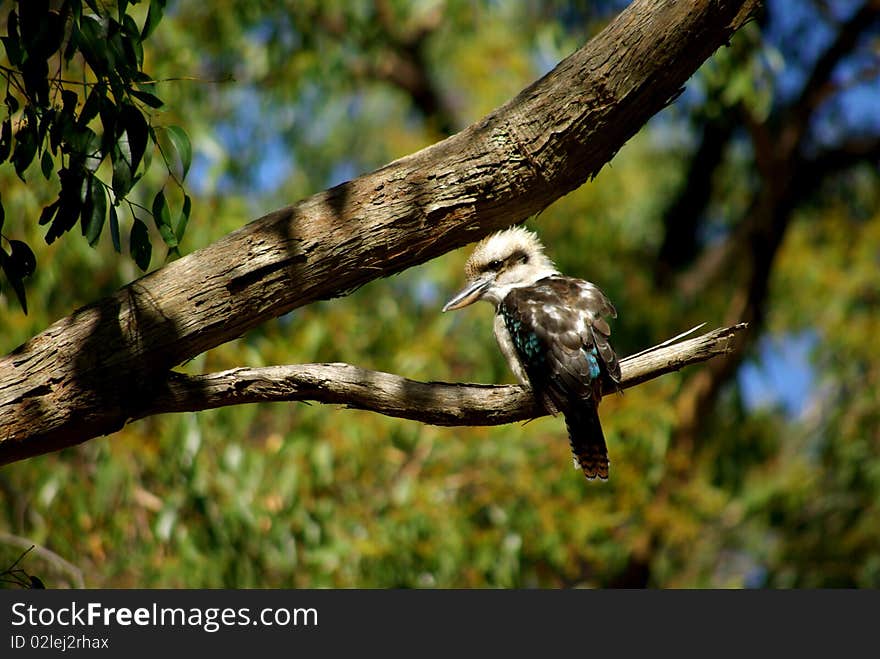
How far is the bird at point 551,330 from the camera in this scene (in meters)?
2.68

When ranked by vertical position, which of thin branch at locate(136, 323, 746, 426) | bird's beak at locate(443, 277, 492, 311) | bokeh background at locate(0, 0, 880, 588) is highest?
bokeh background at locate(0, 0, 880, 588)

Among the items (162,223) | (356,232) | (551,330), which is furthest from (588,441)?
(162,223)

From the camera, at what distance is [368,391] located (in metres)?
2.04

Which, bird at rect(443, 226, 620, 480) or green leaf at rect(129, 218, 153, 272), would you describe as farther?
bird at rect(443, 226, 620, 480)

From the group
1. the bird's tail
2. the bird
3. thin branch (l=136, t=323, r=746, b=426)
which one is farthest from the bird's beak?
thin branch (l=136, t=323, r=746, b=426)

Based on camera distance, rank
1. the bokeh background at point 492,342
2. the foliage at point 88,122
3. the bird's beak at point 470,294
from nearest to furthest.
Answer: the foliage at point 88,122 < the bird's beak at point 470,294 < the bokeh background at point 492,342

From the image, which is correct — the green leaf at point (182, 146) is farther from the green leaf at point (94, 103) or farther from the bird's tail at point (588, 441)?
the bird's tail at point (588, 441)

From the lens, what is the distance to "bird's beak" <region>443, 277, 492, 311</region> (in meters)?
3.09

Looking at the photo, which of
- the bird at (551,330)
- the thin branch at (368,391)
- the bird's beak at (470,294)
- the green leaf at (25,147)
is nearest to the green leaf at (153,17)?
the green leaf at (25,147)

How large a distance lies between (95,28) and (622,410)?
147 inches

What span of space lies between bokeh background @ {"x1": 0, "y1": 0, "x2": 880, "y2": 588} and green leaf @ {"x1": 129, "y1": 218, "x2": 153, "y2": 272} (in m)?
1.19

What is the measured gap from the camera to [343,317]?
5.11 meters

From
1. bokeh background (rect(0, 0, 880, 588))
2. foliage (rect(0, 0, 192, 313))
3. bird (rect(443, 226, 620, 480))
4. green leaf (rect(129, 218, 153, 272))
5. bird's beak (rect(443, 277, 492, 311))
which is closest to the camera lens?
foliage (rect(0, 0, 192, 313))

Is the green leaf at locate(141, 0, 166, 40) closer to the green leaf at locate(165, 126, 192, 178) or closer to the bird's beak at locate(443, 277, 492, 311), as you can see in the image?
the green leaf at locate(165, 126, 192, 178)
